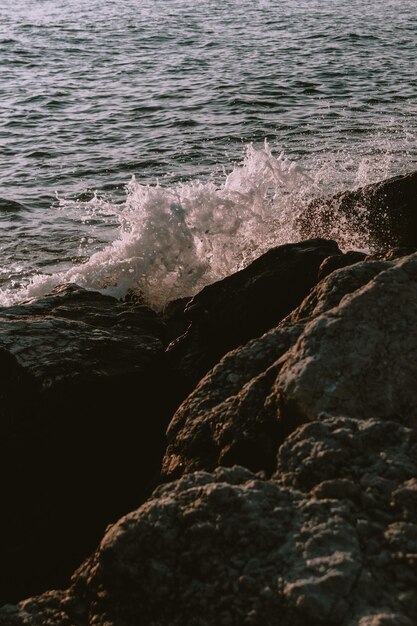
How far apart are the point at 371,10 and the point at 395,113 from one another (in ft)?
42.8

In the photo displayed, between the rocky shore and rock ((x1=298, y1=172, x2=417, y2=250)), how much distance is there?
2253 millimetres

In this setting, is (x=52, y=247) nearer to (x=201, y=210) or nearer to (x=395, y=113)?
(x=201, y=210)

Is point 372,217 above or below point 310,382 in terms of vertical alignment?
below

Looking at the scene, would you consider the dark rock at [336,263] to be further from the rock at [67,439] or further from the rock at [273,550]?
the rock at [273,550]

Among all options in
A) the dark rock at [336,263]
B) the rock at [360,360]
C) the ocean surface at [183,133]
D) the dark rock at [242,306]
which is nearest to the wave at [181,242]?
the ocean surface at [183,133]

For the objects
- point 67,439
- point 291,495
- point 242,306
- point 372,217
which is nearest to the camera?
point 291,495

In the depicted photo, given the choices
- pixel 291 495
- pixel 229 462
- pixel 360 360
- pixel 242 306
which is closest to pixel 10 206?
pixel 242 306

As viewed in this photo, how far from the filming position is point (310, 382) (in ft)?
8.47

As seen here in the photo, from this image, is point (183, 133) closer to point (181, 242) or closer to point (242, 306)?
point (181, 242)

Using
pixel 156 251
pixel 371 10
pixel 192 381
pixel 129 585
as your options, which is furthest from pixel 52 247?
pixel 371 10

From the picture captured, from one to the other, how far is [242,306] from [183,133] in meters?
8.62

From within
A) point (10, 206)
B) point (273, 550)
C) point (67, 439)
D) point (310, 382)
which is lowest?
point (67, 439)

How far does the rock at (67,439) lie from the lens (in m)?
3.51

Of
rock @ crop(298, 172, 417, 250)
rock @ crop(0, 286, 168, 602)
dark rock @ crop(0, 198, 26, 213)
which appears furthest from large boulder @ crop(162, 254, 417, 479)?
dark rock @ crop(0, 198, 26, 213)
